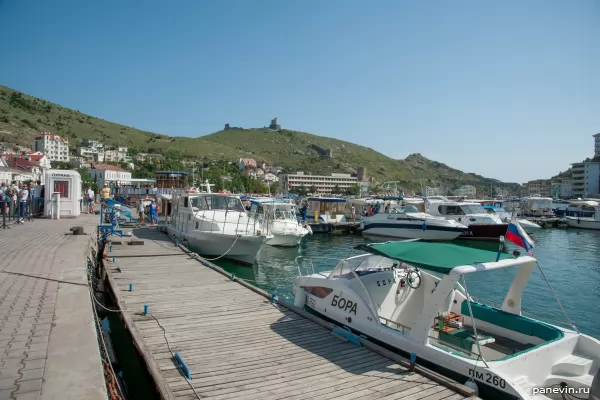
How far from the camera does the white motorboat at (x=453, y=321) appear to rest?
6871 millimetres

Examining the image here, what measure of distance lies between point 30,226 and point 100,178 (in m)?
100

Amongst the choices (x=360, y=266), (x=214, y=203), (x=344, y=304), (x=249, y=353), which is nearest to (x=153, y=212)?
(x=214, y=203)

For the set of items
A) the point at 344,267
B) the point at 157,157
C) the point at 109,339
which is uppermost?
the point at 157,157

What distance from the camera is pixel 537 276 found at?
822 inches

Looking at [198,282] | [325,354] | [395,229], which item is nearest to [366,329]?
[325,354]

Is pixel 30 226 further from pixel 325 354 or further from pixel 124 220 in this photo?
pixel 325 354

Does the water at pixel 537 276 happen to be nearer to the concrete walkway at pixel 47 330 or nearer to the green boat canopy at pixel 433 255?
the green boat canopy at pixel 433 255

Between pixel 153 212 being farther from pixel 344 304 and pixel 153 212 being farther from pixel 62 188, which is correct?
pixel 344 304

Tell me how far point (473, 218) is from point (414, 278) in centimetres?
3050

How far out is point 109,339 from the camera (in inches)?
436

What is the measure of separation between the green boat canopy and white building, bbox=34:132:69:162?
158 m

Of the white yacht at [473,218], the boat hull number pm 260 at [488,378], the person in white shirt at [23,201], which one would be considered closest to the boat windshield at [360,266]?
the boat hull number pm 260 at [488,378]

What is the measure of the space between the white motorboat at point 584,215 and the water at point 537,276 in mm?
20439

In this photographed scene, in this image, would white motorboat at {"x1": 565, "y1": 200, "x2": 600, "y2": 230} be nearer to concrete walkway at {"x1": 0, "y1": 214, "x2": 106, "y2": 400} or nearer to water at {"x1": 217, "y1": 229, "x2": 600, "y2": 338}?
water at {"x1": 217, "y1": 229, "x2": 600, "y2": 338}
